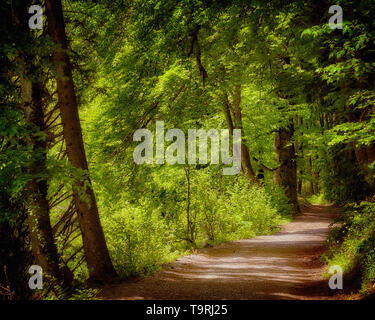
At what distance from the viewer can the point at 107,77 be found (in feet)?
39.9

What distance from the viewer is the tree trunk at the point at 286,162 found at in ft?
73.6

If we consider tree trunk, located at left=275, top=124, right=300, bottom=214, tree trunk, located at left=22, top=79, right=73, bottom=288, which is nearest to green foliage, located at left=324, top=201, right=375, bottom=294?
tree trunk, located at left=22, top=79, right=73, bottom=288

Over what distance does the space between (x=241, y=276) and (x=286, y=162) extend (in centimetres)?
1507

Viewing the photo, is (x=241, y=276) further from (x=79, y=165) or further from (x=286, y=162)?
(x=286, y=162)

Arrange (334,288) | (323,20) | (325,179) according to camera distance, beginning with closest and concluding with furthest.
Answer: (334,288)
(323,20)
(325,179)

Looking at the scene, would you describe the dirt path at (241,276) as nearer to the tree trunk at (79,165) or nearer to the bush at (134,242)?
the bush at (134,242)

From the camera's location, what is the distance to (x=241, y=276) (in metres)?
8.95

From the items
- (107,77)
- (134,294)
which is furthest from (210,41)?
(134,294)

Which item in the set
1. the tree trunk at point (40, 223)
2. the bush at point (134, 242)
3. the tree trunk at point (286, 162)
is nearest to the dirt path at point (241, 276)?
the bush at point (134, 242)

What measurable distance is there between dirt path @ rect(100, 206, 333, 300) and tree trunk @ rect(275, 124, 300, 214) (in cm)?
891

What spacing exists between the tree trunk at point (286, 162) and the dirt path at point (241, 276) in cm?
891

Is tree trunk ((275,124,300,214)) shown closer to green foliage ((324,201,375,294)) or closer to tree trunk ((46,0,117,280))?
green foliage ((324,201,375,294))

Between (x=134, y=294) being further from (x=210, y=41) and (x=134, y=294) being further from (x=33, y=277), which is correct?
(x=210, y=41)

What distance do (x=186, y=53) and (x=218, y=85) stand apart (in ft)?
7.62
